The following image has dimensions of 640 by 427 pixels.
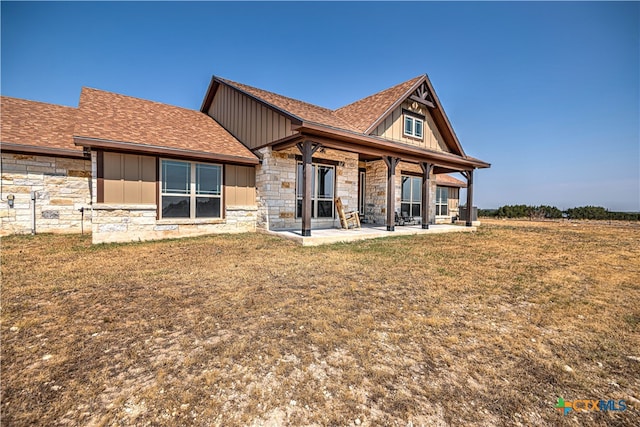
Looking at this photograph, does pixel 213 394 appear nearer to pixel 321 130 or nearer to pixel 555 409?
pixel 555 409

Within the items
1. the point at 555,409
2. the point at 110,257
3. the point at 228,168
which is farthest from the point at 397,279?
the point at 228,168

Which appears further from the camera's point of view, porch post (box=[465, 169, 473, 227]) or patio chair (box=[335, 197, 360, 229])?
porch post (box=[465, 169, 473, 227])

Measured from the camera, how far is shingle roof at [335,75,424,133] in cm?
1148

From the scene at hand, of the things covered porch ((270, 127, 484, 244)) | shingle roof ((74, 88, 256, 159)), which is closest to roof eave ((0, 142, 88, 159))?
shingle roof ((74, 88, 256, 159))

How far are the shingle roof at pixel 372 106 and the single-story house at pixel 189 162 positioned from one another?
0.32ft

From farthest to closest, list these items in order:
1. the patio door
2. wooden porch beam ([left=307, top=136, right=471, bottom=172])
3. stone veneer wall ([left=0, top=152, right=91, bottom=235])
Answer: the patio door < stone veneer wall ([left=0, top=152, right=91, bottom=235]) < wooden porch beam ([left=307, top=136, right=471, bottom=172])

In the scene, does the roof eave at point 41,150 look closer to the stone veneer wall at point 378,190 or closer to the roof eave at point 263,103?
the roof eave at point 263,103

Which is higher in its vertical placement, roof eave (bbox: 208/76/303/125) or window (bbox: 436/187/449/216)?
roof eave (bbox: 208/76/303/125)

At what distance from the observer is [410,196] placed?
14.5m

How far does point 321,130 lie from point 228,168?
4017 millimetres

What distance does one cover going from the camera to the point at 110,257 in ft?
20.3
